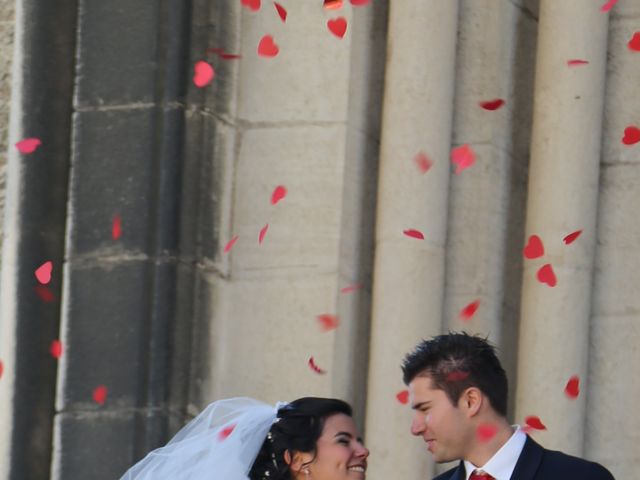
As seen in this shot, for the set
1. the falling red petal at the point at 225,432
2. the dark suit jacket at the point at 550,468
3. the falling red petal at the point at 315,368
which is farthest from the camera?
the falling red petal at the point at 315,368

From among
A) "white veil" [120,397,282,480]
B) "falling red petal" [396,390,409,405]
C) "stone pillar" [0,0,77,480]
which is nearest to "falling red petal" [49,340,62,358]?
"stone pillar" [0,0,77,480]

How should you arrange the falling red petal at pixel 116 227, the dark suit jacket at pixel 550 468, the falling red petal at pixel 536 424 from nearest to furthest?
the dark suit jacket at pixel 550 468 < the falling red petal at pixel 536 424 < the falling red petal at pixel 116 227

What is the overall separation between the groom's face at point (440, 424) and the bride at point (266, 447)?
0.41 metres

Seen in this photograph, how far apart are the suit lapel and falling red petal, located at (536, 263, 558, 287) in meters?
1.20

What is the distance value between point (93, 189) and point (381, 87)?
915 millimetres

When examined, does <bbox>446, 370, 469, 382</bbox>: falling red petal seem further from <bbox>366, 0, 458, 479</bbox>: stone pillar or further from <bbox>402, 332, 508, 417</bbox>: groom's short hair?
<bbox>366, 0, 458, 479</bbox>: stone pillar

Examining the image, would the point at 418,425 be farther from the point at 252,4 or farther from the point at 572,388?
the point at 252,4

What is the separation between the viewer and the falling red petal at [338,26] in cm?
637

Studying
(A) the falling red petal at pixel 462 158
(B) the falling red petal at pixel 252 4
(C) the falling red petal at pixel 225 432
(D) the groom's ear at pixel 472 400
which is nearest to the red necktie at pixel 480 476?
(D) the groom's ear at pixel 472 400

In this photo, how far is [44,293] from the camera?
6363 millimetres

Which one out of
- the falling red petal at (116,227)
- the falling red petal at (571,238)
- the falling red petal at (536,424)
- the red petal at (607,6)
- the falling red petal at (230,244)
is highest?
the red petal at (607,6)

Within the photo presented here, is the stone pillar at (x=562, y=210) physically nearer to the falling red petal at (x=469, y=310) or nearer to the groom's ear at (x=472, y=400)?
the falling red petal at (x=469, y=310)

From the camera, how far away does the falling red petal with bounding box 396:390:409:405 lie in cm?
614

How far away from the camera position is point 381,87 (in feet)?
21.1
